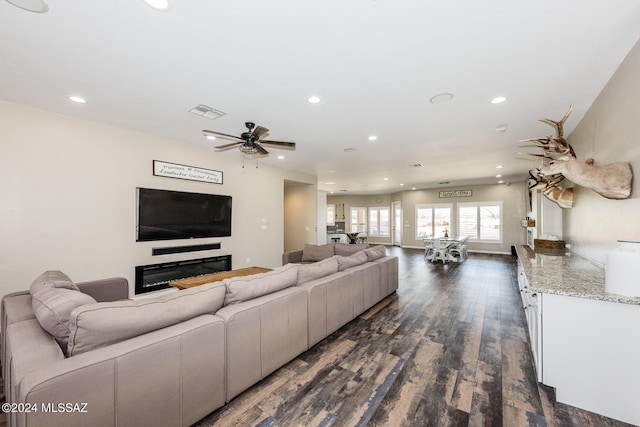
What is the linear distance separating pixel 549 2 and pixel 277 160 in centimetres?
502

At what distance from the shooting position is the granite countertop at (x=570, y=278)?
5.74 ft

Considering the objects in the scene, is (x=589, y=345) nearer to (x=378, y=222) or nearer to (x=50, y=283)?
(x=50, y=283)

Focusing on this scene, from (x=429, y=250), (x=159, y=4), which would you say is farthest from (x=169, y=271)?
(x=429, y=250)

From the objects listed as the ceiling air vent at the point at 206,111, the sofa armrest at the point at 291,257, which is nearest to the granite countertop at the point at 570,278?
the ceiling air vent at the point at 206,111

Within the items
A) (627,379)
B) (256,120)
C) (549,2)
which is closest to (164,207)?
(256,120)

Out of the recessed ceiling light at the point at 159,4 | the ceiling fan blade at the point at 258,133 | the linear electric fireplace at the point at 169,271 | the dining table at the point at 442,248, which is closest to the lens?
the recessed ceiling light at the point at 159,4

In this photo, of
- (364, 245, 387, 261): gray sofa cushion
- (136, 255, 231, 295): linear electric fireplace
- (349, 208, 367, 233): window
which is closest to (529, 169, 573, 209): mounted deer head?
(364, 245, 387, 261): gray sofa cushion

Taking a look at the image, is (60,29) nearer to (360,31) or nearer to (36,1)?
(36,1)

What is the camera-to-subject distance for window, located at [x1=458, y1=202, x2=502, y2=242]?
9906 mm

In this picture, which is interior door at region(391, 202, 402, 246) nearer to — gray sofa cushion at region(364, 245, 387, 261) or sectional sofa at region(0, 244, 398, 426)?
gray sofa cushion at region(364, 245, 387, 261)

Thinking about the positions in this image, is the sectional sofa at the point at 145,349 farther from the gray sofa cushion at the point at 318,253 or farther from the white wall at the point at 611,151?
the gray sofa cushion at the point at 318,253

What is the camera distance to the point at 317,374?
7.43 ft

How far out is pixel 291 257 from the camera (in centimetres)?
562

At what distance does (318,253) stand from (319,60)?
4.02 m
